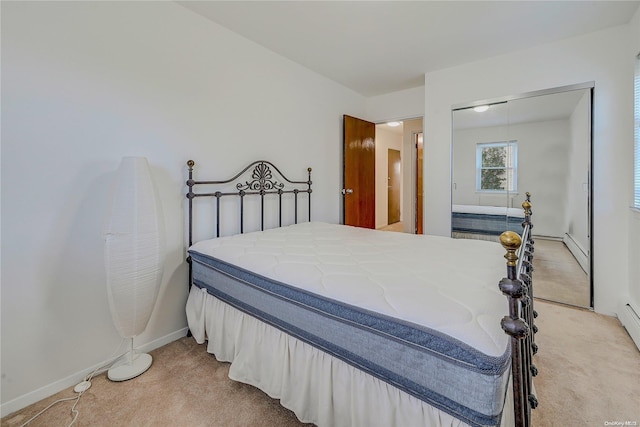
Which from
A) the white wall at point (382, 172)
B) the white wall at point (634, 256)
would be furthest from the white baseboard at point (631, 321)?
the white wall at point (382, 172)

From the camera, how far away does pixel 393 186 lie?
24.9 ft

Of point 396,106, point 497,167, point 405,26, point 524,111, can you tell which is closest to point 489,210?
point 497,167

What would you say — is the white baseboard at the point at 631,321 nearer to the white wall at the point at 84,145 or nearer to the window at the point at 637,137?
the window at the point at 637,137

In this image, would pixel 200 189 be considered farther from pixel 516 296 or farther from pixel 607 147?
pixel 607 147

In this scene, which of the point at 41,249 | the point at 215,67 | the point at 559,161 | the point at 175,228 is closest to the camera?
the point at 41,249

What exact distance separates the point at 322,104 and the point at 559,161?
2641 millimetres

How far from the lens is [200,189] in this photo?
7.52ft

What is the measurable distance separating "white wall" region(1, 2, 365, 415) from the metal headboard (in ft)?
0.30

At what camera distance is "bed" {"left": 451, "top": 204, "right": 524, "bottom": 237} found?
120 inches

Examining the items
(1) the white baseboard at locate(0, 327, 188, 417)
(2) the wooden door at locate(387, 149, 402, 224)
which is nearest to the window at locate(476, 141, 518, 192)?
(1) the white baseboard at locate(0, 327, 188, 417)

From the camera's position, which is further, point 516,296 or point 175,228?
point 175,228

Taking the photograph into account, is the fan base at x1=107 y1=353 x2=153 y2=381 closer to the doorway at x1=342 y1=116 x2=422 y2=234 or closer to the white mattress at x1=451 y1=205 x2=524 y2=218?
the doorway at x1=342 y1=116 x2=422 y2=234

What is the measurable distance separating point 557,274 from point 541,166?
1138mm

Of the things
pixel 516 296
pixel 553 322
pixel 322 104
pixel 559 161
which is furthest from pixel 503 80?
pixel 516 296
